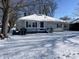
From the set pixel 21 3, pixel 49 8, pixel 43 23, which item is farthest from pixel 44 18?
pixel 49 8

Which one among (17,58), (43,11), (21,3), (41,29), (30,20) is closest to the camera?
(17,58)


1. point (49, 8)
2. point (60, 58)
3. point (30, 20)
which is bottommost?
point (60, 58)

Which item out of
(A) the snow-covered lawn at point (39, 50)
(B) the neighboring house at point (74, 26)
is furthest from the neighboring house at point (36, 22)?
(A) the snow-covered lawn at point (39, 50)

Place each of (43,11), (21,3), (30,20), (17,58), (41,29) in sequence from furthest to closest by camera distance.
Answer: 1. (43,11)
2. (41,29)
3. (30,20)
4. (21,3)
5. (17,58)

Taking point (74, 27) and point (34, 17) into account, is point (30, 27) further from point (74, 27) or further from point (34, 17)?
point (74, 27)

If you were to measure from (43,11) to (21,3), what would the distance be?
29038 mm

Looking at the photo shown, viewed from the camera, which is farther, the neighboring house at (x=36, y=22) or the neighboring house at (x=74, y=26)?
the neighboring house at (x=74, y=26)

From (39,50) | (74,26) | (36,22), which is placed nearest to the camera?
(39,50)

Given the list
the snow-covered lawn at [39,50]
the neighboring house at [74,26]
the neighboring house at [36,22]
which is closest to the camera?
the snow-covered lawn at [39,50]

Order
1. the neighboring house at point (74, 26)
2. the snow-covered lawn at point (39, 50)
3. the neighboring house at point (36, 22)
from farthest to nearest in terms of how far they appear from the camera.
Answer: the neighboring house at point (74, 26)
the neighboring house at point (36, 22)
the snow-covered lawn at point (39, 50)

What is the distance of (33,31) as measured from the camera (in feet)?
117

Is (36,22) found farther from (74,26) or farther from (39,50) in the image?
(39,50)

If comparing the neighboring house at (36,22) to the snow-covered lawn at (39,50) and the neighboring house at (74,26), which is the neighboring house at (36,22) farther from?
the snow-covered lawn at (39,50)

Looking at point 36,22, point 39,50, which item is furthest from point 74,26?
point 39,50
